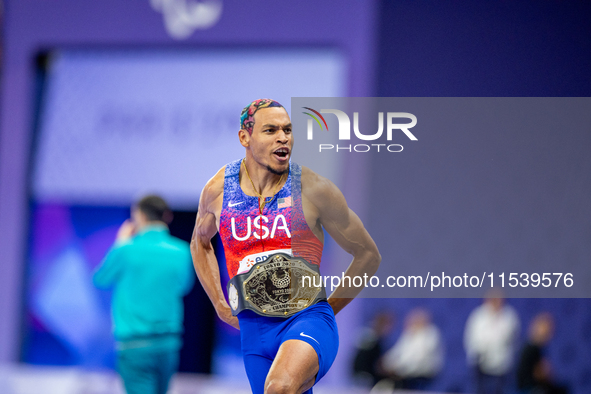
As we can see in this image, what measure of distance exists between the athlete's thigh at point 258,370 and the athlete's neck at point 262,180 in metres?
0.87

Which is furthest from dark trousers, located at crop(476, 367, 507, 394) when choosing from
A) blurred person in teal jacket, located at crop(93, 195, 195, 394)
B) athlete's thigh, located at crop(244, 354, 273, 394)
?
athlete's thigh, located at crop(244, 354, 273, 394)

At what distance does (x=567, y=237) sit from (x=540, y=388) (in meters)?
3.04

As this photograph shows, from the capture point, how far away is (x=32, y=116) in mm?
10008

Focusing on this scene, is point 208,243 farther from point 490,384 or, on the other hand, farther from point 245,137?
point 490,384

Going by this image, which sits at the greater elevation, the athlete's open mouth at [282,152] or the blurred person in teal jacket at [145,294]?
the athlete's open mouth at [282,152]

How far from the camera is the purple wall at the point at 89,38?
28.7 ft

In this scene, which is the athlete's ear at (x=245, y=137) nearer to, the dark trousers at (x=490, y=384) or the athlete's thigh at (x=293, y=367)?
the athlete's thigh at (x=293, y=367)

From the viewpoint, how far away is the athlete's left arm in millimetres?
3414

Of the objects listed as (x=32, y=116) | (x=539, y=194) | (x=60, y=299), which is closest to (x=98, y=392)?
(x=60, y=299)

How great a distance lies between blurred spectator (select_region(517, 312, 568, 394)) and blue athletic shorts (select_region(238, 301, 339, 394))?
4.74 m

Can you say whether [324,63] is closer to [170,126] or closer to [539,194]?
[170,126]

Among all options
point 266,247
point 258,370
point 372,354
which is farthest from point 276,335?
point 372,354

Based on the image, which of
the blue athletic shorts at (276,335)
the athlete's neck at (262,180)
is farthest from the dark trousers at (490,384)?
the athlete's neck at (262,180)

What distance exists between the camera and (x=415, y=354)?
25.4 ft
